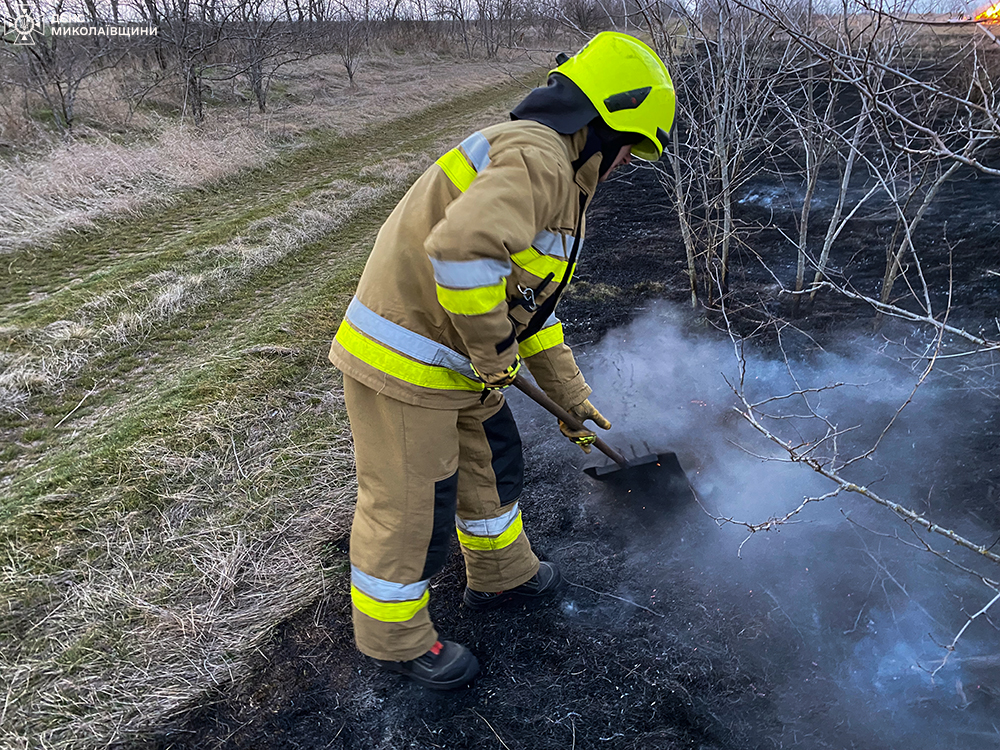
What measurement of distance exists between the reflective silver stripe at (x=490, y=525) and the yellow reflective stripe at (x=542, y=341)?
2.09ft

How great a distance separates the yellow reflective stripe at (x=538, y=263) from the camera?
1934 mm

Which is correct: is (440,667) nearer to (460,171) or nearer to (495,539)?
(495,539)

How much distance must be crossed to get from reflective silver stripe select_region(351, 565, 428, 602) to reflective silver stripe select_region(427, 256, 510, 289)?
106 centimetres

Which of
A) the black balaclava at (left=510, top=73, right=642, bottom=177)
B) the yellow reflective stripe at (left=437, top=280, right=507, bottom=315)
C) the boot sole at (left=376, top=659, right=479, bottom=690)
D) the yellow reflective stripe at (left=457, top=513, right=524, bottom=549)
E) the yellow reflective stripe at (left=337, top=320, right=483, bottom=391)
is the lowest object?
the boot sole at (left=376, top=659, right=479, bottom=690)

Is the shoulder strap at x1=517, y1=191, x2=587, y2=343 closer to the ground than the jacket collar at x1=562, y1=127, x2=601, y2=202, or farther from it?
closer to the ground

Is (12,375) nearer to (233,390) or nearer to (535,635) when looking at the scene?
(233,390)

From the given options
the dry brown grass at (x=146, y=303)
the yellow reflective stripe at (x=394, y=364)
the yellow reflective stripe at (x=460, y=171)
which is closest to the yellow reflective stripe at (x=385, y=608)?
the yellow reflective stripe at (x=394, y=364)

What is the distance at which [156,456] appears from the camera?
3494 mm

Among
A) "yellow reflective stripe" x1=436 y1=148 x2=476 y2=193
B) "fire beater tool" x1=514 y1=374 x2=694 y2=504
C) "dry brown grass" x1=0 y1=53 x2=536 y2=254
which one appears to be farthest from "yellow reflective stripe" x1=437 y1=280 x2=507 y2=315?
"dry brown grass" x1=0 y1=53 x2=536 y2=254

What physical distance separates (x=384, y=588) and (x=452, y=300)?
104 cm

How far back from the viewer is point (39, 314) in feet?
16.7

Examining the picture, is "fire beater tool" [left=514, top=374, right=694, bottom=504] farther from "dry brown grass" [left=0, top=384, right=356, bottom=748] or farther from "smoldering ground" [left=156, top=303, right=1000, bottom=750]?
"dry brown grass" [left=0, top=384, right=356, bottom=748]

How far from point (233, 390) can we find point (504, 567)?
2.52m

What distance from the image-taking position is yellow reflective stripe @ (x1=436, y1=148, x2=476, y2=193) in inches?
71.8
